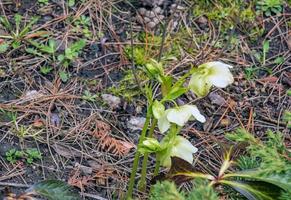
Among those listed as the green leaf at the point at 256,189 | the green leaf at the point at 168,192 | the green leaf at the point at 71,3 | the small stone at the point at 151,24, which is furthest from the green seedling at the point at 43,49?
the green leaf at the point at 168,192

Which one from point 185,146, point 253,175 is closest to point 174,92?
point 185,146

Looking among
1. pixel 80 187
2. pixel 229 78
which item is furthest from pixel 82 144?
pixel 229 78

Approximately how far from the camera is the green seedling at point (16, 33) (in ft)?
7.95

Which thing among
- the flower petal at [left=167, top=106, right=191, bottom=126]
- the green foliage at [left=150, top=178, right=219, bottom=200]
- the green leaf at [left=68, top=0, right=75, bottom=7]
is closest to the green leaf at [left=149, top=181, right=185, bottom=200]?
the green foliage at [left=150, top=178, right=219, bottom=200]

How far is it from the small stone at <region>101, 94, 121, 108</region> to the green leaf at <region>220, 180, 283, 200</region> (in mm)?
871

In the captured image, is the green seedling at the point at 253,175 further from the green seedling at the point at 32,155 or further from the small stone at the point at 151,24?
the small stone at the point at 151,24

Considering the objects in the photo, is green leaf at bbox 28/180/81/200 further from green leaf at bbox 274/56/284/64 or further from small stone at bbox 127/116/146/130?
green leaf at bbox 274/56/284/64

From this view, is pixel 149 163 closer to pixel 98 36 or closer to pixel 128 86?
pixel 128 86

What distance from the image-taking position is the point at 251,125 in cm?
226

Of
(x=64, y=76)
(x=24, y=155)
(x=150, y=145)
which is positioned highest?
(x=150, y=145)

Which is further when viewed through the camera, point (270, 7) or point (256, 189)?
point (270, 7)

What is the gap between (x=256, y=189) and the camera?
1.46 m

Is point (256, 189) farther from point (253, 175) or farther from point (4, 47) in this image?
point (4, 47)

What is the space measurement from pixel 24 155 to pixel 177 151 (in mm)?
677
